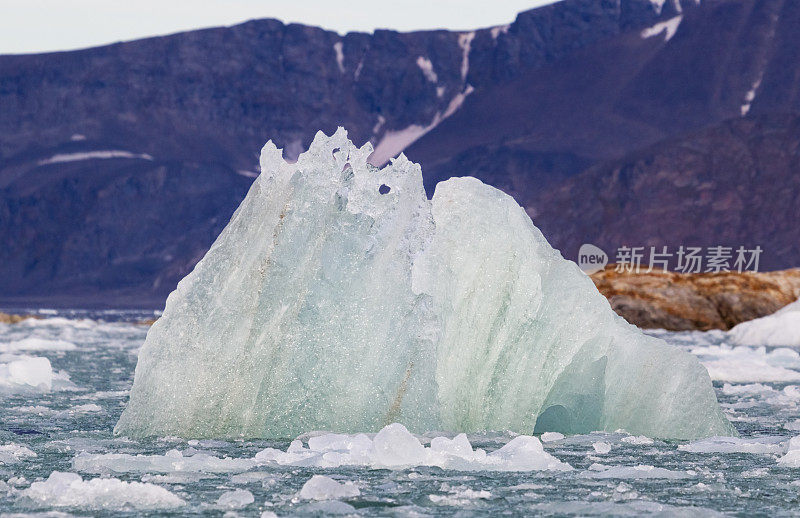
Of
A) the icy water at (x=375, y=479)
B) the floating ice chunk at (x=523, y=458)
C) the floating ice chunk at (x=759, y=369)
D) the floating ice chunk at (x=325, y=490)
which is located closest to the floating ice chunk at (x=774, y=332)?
the floating ice chunk at (x=759, y=369)

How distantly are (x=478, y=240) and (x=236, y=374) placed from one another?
265cm

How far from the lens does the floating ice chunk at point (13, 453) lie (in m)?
8.46

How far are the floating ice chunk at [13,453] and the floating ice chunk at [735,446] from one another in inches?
212

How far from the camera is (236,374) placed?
9.92 metres

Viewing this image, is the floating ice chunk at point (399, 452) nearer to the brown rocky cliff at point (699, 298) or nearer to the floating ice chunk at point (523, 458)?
the floating ice chunk at point (523, 458)

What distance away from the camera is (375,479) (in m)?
7.66

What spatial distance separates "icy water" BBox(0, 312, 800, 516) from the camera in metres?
6.64

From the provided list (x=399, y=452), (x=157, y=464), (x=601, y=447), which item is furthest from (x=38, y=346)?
(x=399, y=452)

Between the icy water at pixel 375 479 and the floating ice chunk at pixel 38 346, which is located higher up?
the floating ice chunk at pixel 38 346

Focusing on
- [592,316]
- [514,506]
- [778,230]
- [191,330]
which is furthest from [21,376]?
[778,230]

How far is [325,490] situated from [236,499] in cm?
58

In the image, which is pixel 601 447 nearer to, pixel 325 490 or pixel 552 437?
pixel 552 437

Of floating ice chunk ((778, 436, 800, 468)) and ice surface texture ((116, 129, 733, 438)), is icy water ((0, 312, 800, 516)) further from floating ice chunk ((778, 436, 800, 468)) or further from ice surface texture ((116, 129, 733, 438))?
ice surface texture ((116, 129, 733, 438))

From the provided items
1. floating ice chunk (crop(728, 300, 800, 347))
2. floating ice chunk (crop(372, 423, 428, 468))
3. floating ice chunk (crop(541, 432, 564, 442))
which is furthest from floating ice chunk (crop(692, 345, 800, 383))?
floating ice chunk (crop(372, 423, 428, 468))
